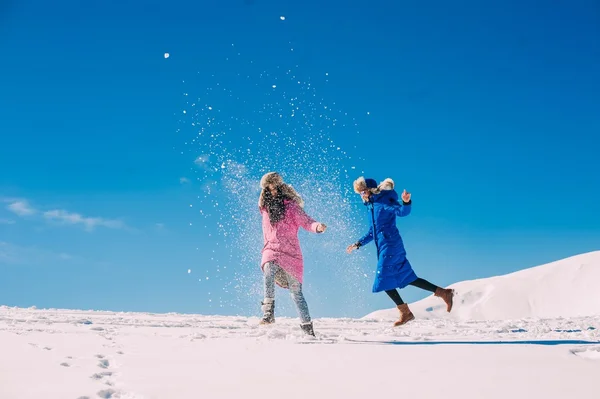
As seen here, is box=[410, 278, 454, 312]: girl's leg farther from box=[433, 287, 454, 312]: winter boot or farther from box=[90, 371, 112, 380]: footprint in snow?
box=[90, 371, 112, 380]: footprint in snow

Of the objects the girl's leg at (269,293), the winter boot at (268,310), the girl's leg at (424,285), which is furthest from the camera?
the girl's leg at (424,285)

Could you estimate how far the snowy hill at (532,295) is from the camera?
56.5 feet

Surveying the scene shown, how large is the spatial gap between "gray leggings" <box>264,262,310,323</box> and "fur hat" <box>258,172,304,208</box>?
0.85 metres

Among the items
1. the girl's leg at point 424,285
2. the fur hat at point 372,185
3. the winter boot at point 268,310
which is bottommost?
the winter boot at point 268,310

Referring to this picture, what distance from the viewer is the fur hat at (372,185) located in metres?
8.90

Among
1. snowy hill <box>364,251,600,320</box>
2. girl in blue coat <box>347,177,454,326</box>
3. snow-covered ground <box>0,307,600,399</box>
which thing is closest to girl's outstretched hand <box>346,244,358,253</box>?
girl in blue coat <box>347,177,454,326</box>

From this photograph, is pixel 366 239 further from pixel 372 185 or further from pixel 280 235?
pixel 280 235

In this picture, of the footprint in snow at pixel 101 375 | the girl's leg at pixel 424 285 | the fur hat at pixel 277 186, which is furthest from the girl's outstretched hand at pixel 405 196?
the footprint in snow at pixel 101 375

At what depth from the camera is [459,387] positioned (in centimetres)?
316

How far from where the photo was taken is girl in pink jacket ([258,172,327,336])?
6.84m

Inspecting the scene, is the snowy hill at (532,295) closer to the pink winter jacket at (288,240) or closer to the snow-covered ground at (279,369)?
the pink winter jacket at (288,240)

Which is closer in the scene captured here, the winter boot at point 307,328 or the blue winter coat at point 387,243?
the winter boot at point 307,328

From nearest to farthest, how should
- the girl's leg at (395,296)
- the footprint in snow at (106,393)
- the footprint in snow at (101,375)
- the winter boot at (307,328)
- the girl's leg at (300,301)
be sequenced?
the footprint in snow at (106,393), the footprint in snow at (101,375), the winter boot at (307,328), the girl's leg at (300,301), the girl's leg at (395,296)

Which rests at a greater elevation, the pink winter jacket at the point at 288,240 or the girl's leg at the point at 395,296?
the pink winter jacket at the point at 288,240
